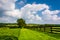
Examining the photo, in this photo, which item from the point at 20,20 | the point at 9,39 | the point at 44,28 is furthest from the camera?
the point at 20,20

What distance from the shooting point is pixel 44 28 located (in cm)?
2444

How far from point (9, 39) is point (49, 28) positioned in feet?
49.9

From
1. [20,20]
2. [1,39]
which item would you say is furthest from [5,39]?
[20,20]

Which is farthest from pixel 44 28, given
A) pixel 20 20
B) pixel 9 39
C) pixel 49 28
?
pixel 20 20

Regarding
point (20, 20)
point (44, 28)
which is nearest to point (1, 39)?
point (44, 28)

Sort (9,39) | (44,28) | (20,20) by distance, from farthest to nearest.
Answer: (20,20) → (44,28) → (9,39)

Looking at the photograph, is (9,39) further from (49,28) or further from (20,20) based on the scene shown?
(20,20)

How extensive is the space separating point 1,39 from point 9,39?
0.55 m

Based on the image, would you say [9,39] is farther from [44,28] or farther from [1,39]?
[44,28]

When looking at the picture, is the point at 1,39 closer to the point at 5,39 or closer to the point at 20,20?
the point at 5,39

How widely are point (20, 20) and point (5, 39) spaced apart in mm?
52665

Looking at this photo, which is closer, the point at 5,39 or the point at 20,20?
the point at 5,39

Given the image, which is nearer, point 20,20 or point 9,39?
point 9,39

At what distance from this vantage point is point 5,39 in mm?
10117
